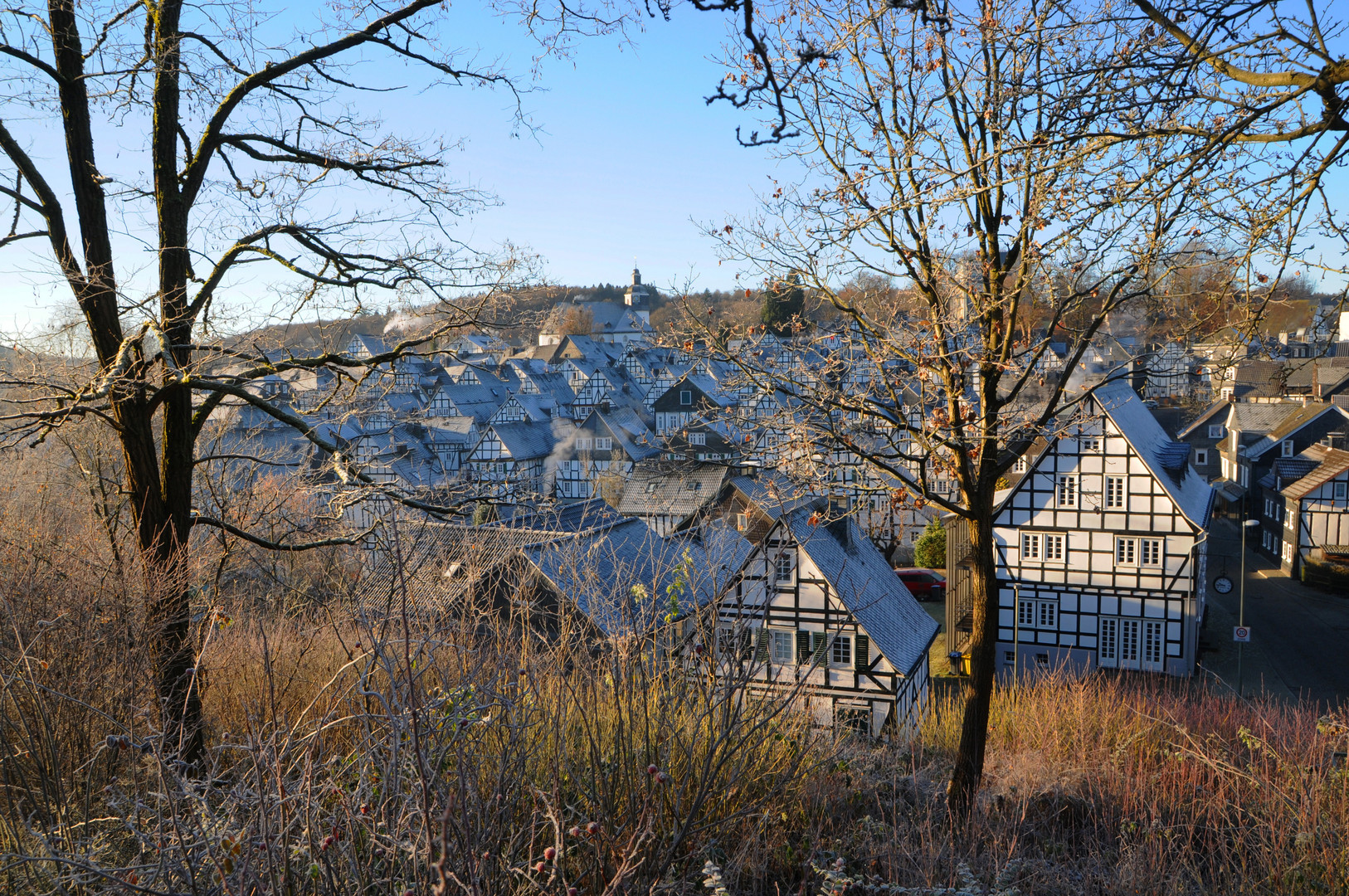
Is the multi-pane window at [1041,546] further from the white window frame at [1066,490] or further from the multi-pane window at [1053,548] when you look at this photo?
the white window frame at [1066,490]

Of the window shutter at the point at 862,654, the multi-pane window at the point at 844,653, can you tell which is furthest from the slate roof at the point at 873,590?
the multi-pane window at the point at 844,653

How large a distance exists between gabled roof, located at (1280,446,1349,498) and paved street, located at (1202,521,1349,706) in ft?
10.6

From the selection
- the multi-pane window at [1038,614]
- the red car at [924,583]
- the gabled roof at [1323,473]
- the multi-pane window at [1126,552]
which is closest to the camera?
the multi-pane window at [1126,552]

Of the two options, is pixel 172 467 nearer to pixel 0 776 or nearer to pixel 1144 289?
pixel 0 776

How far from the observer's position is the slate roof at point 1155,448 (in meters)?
19.6

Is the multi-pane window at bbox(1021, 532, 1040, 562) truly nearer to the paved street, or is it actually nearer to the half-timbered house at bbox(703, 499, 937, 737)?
the paved street

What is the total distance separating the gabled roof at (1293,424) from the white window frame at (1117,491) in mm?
21580

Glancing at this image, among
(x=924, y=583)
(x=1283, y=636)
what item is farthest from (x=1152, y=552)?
(x=924, y=583)

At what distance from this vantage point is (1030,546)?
21.7 meters

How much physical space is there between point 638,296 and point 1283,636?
88.1 meters

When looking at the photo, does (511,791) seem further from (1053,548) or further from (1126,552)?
(1126,552)

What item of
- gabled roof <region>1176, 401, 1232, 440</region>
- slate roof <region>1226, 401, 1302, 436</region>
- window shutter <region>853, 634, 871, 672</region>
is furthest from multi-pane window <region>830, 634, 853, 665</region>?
gabled roof <region>1176, 401, 1232, 440</region>

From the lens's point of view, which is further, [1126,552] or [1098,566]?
[1098,566]

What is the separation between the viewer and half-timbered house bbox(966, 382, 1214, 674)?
20.4 metres
